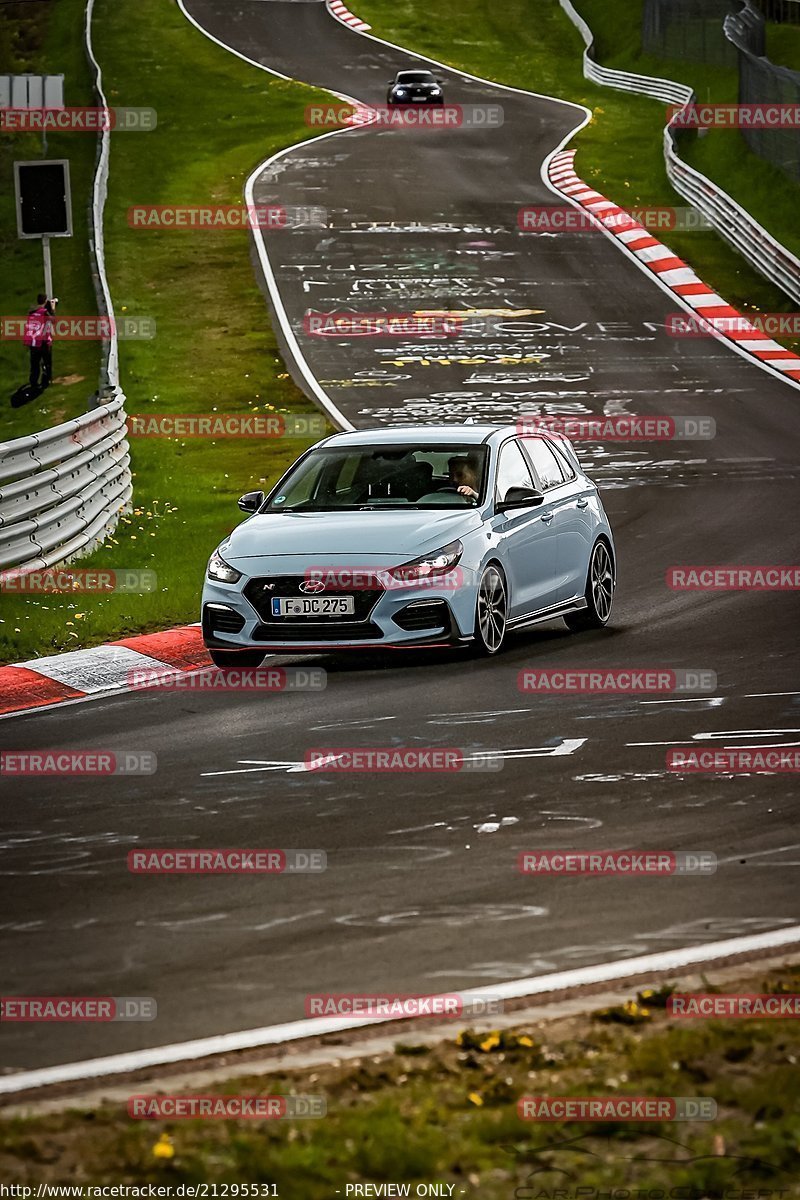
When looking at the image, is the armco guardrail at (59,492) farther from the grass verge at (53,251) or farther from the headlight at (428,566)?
the grass verge at (53,251)

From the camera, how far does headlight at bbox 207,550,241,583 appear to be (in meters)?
13.4

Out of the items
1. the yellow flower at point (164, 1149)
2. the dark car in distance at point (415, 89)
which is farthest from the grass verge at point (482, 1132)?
the dark car in distance at point (415, 89)

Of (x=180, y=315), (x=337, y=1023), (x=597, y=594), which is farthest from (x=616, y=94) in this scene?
(x=337, y=1023)

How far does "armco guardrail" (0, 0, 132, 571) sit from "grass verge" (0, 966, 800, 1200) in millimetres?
10824

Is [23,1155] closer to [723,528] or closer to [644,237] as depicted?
[723,528]

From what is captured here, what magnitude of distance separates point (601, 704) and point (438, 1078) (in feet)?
21.2

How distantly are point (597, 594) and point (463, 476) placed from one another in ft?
4.90

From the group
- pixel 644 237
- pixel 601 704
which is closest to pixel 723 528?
pixel 601 704

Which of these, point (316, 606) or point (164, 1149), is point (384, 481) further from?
point (164, 1149)

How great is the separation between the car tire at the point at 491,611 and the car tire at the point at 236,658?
4.71 feet

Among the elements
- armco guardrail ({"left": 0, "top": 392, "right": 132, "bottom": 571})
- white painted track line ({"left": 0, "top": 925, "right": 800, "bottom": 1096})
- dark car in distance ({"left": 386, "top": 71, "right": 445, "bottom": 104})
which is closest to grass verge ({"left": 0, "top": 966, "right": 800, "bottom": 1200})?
white painted track line ({"left": 0, "top": 925, "right": 800, "bottom": 1096})

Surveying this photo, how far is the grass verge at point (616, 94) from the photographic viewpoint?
39.3 meters

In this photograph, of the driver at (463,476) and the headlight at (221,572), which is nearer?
the headlight at (221,572)

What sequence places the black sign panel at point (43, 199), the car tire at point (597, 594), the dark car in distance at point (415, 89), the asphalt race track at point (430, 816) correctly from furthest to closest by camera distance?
1. the dark car in distance at point (415, 89)
2. the black sign panel at point (43, 199)
3. the car tire at point (597, 594)
4. the asphalt race track at point (430, 816)
